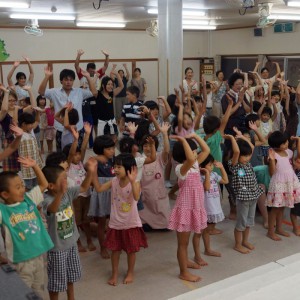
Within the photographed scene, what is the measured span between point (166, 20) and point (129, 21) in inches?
159

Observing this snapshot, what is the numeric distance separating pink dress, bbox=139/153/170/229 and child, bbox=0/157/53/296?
5.27 ft

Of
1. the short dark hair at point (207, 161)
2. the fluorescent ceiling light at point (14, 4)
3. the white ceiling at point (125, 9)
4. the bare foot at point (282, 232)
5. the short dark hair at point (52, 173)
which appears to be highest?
the white ceiling at point (125, 9)

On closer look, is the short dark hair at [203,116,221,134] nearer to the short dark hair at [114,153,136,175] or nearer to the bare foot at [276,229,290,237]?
the bare foot at [276,229,290,237]

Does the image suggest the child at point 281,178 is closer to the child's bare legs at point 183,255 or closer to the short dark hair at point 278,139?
the short dark hair at point 278,139

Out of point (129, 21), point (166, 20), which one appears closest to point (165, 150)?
point (166, 20)

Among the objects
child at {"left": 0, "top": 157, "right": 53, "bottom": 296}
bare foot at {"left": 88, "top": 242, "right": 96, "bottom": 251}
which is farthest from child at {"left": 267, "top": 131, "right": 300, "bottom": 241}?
child at {"left": 0, "top": 157, "right": 53, "bottom": 296}

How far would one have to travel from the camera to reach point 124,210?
291 cm

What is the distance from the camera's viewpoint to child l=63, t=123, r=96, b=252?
336cm

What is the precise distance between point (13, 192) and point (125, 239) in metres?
1.04

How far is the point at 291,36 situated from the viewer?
413 inches

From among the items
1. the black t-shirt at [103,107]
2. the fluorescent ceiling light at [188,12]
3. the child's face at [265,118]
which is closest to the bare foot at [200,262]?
the child's face at [265,118]

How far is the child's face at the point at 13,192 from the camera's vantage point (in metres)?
2.21

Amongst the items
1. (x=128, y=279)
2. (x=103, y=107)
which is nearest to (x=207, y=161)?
(x=128, y=279)

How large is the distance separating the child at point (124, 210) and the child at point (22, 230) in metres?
0.65
